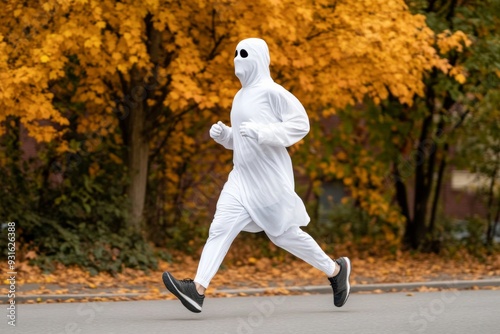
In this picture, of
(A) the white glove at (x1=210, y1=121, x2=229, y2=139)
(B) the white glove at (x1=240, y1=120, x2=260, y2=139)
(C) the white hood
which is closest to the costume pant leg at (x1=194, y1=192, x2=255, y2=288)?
(A) the white glove at (x1=210, y1=121, x2=229, y2=139)

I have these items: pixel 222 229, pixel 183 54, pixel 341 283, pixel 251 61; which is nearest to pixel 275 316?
pixel 341 283

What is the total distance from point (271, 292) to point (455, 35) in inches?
179

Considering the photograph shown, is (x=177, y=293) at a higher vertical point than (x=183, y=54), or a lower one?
lower

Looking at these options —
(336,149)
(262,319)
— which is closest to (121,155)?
(336,149)

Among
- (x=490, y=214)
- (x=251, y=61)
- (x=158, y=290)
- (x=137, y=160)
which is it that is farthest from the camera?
(x=490, y=214)

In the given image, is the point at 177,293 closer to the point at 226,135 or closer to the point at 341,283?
the point at 226,135

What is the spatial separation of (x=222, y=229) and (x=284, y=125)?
963mm

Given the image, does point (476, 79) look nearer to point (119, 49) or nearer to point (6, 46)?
point (119, 49)

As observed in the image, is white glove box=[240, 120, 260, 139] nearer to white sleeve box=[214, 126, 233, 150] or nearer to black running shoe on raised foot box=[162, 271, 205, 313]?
white sleeve box=[214, 126, 233, 150]

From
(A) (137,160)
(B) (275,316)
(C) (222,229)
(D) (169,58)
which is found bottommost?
(B) (275,316)

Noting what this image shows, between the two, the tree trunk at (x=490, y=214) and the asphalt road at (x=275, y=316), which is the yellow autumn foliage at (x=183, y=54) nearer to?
the asphalt road at (x=275, y=316)

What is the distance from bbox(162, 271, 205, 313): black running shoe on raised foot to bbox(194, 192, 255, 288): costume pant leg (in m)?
0.16

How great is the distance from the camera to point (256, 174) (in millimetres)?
8500

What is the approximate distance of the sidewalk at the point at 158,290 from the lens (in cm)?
1075
